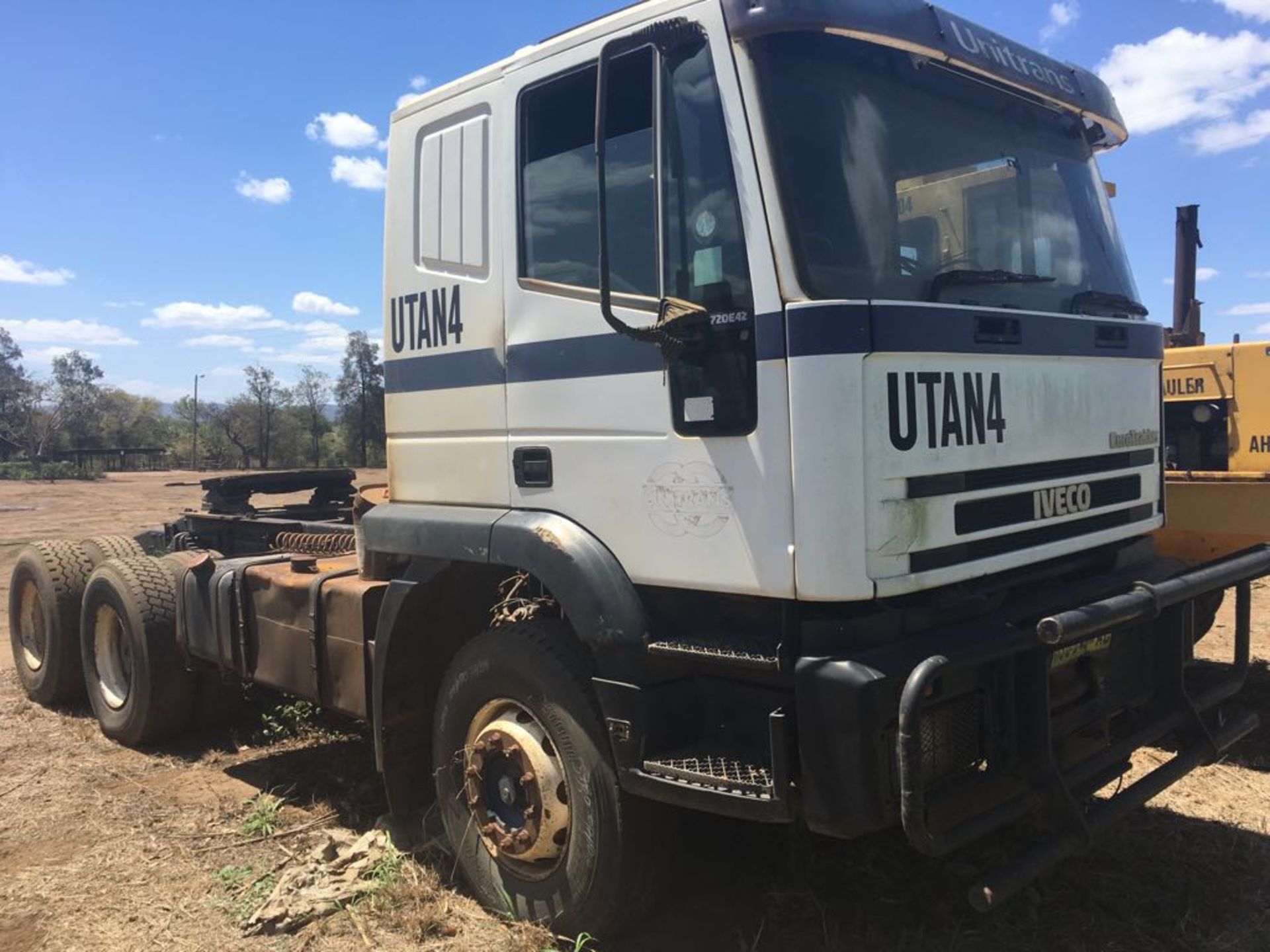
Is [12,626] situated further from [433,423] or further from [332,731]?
[433,423]

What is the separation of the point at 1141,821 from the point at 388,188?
427 cm

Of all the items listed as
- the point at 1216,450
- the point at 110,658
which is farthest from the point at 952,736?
the point at 110,658

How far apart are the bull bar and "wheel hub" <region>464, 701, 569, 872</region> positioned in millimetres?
1242

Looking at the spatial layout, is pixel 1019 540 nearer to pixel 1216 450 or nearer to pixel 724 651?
pixel 724 651

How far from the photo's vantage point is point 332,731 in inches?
243

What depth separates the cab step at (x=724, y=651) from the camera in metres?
2.76

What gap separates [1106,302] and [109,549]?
21.3 feet

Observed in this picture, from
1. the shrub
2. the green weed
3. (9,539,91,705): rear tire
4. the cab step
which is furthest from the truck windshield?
the shrub

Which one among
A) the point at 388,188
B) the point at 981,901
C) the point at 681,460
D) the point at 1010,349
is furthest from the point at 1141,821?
the point at 388,188

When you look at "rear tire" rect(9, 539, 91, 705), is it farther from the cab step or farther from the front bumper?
the front bumper

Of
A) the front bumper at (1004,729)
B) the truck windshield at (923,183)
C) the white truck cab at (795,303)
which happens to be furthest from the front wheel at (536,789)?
the truck windshield at (923,183)

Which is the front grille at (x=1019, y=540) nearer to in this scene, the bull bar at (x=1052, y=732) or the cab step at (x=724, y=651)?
the bull bar at (x=1052, y=732)

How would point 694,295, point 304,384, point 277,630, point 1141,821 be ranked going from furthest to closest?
point 304,384, point 277,630, point 1141,821, point 694,295

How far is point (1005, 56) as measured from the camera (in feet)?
11.2
